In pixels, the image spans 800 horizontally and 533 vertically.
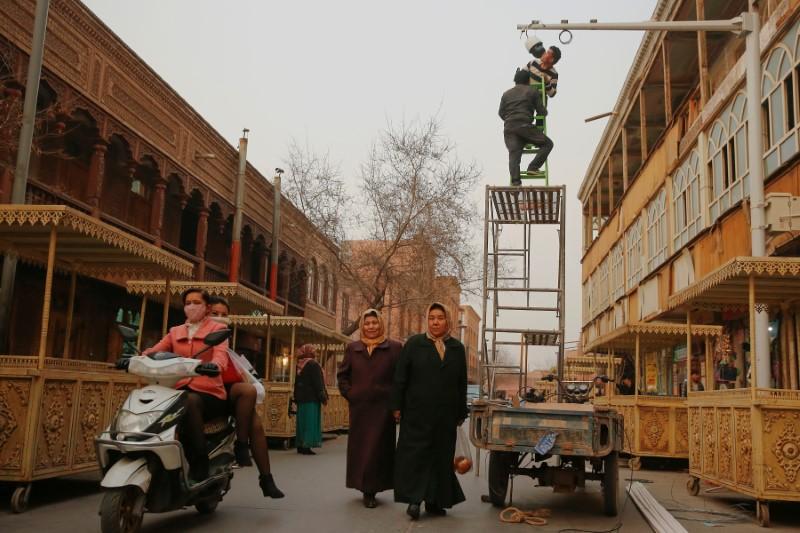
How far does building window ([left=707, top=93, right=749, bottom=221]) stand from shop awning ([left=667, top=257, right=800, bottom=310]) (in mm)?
7020

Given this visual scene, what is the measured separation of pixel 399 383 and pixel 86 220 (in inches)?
137

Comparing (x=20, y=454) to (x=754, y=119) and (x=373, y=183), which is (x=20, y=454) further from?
(x=373, y=183)

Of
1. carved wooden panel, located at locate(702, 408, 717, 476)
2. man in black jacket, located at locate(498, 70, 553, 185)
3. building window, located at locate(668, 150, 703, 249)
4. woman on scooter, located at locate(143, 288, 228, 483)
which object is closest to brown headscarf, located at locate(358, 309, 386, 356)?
woman on scooter, located at locate(143, 288, 228, 483)

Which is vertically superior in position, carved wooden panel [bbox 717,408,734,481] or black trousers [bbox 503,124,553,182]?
black trousers [bbox 503,124,553,182]

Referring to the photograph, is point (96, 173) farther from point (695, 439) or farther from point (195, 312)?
point (695, 439)

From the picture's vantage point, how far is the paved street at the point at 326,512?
669 centimetres

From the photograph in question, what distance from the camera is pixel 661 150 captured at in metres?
24.1

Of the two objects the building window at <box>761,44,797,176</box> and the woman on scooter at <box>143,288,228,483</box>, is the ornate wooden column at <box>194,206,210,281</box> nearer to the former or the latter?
the building window at <box>761,44,797,176</box>

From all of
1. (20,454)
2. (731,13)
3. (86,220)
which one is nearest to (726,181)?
(731,13)

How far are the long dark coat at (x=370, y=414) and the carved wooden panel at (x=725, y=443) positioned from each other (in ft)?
12.3

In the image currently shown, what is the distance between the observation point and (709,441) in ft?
31.0

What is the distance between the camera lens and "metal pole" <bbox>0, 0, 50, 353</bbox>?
34.4 ft

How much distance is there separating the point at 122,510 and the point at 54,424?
260 centimetres

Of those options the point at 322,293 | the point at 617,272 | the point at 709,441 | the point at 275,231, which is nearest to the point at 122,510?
the point at 709,441
